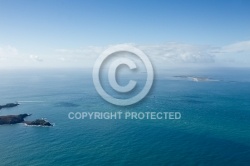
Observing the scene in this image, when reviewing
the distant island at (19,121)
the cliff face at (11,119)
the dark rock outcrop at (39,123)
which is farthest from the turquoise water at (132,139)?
the cliff face at (11,119)

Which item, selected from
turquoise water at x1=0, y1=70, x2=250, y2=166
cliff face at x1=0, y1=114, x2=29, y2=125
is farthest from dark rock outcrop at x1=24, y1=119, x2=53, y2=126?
cliff face at x1=0, y1=114, x2=29, y2=125

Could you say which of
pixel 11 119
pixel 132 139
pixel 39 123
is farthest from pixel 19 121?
pixel 132 139

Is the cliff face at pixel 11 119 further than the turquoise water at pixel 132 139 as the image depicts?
Yes

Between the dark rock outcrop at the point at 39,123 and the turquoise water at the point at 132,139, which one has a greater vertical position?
the dark rock outcrop at the point at 39,123

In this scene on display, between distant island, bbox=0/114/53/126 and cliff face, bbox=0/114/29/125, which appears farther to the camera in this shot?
cliff face, bbox=0/114/29/125

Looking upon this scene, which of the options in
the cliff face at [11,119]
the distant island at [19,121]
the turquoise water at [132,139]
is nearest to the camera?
the turquoise water at [132,139]

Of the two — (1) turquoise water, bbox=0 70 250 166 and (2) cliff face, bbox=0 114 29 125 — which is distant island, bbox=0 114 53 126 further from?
(1) turquoise water, bbox=0 70 250 166

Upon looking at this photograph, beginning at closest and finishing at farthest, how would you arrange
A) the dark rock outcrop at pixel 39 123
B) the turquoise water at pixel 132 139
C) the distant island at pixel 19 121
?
the turquoise water at pixel 132 139, the dark rock outcrop at pixel 39 123, the distant island at pixel 19 121

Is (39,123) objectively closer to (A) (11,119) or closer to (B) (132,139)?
(A) (11,119)

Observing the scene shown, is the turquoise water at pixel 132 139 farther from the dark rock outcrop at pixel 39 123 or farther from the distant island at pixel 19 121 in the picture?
the distant island at pixel 19 121

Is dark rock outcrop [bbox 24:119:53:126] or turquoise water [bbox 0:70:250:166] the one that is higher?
dark rock outcrop [bbox 24:119:53:126]

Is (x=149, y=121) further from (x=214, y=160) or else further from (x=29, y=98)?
(x=29, y=98)

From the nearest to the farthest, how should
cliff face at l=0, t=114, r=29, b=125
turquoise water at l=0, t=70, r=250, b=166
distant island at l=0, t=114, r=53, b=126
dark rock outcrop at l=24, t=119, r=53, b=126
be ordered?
turquoise water at l=0, t=70, r=250, b=166 < dark rock outcrop at l=24, t=119, r=53, b=126 < distant island at l=0, t=114, r=53, b=126 < cliff face at l=0, t=114, r=29, b=125

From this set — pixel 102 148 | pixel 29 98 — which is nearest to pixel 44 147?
pixel 102 148
